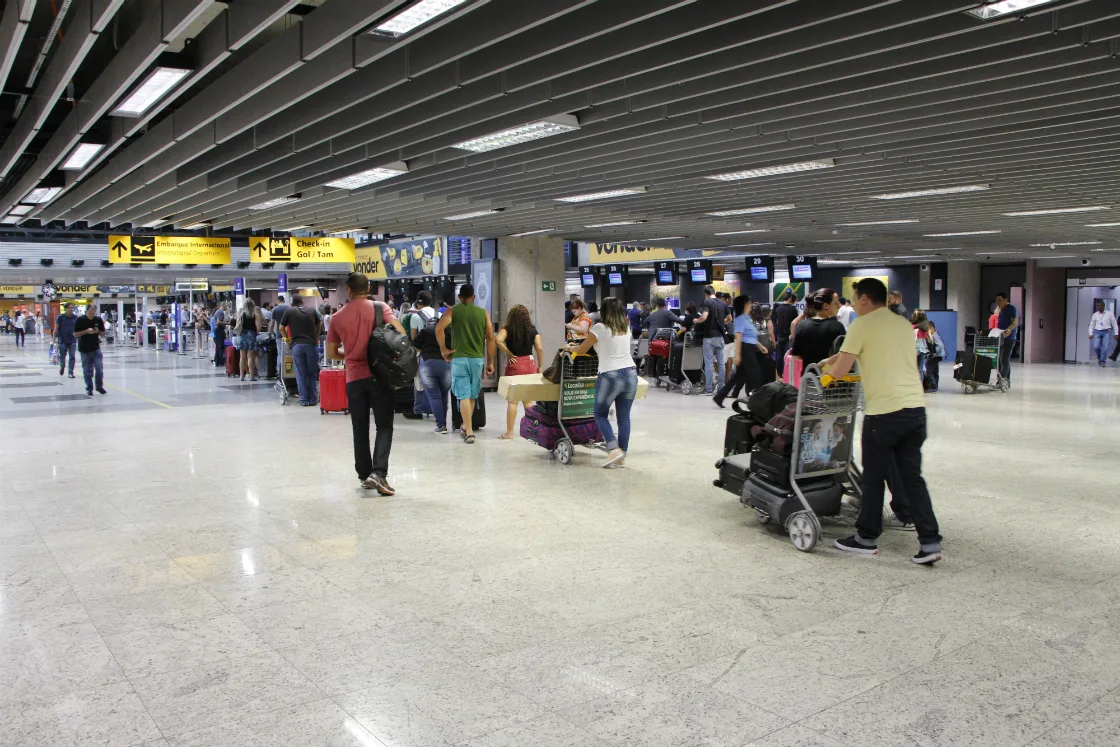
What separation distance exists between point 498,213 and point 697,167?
4340mm

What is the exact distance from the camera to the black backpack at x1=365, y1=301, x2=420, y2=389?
6.86 meters

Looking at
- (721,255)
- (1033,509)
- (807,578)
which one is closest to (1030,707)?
(807,578)

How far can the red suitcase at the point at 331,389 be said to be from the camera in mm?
12156

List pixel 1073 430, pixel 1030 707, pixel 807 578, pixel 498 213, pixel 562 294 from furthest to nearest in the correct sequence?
pixel 562 294, pixel 498 213, pixel 1073 430, pixel 807 578, pixel 1030 707

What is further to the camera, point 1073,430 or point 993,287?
point 993,287

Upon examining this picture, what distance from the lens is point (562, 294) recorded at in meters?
16.8

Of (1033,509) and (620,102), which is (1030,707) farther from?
(620,102)

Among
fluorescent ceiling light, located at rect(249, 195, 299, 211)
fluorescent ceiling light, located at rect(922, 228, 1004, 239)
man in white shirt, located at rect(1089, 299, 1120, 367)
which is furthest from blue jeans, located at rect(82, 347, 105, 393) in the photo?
man in white shirt, located at rect(1089, 299, 1120, 367)

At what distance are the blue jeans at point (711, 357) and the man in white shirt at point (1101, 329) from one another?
46.7 ft

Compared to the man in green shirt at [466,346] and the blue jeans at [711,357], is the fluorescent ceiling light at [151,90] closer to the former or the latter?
the man in green shirt at [466,346]

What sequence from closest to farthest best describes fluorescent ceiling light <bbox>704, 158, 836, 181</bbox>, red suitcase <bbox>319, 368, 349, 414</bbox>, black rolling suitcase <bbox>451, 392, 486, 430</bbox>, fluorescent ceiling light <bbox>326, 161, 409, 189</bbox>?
fluorescent ceiling light <bbox>704, 158, 836, 181</bbox> → fluorescent ceiling light <bbox>326, 161, 409, 189</bbox> → black rolling suitcase <bbox>451, 392, 486, 430</bbox> → red suitcase <bbox>319, 368, 349, 414</bbox>

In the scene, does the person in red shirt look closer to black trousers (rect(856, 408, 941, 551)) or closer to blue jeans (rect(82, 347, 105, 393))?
black trousers (rect(856, 408, 941, 551))

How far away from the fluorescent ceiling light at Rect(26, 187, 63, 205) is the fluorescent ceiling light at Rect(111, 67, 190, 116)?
17.0 feet

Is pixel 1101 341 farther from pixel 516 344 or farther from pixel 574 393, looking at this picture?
pixel 574 393
